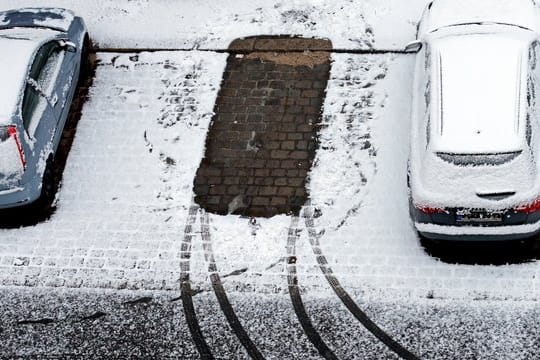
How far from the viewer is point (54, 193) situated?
1152cm

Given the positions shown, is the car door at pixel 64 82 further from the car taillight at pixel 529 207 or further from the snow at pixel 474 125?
the car taillight at pixel 529 207

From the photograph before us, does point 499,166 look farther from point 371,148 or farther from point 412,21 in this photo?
point 412,21

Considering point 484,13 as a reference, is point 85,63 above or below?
below

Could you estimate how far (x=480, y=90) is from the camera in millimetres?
10008

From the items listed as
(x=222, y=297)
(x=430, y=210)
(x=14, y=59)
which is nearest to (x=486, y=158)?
(x=430, y=210)

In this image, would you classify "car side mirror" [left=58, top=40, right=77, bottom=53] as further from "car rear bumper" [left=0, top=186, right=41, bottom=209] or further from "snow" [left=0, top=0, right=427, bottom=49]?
"car rear bumper" [left=0, top=186, right=41, bottom=209]

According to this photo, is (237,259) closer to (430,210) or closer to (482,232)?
(430,210)

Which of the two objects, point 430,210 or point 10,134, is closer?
point 430,210

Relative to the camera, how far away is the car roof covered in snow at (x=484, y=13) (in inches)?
440

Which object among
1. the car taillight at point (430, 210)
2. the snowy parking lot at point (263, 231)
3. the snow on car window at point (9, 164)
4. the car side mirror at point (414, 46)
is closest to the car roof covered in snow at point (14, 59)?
the snow on car window at point (9, 164)

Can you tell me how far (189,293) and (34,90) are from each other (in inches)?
146

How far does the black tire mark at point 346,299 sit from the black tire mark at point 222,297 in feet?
4.02

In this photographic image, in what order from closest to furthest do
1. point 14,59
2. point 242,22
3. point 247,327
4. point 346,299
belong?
point 247,327 < point 346,299 < point 14,59 < point 242,22

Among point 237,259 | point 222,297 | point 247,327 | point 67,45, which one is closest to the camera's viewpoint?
point 247,327
